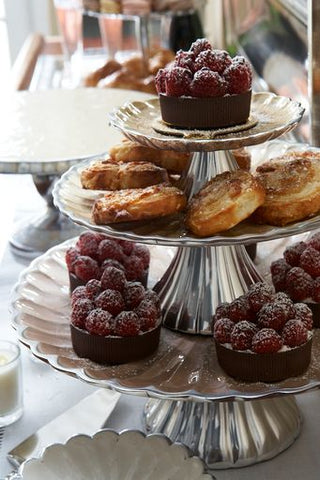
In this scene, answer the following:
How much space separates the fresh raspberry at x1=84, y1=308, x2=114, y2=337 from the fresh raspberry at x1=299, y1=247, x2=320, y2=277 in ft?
0.93

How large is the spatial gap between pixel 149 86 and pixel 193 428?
4.99 feet

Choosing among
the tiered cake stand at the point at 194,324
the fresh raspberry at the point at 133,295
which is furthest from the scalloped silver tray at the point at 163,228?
the fresh raspberry at the point at 133,295

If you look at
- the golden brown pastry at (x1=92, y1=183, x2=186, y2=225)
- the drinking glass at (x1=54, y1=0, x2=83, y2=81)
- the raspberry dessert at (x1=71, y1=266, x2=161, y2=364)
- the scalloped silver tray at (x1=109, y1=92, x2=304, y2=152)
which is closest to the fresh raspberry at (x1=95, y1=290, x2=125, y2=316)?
the raspberry dessert at (x1=71, y1=266, x2=161, y2=364)

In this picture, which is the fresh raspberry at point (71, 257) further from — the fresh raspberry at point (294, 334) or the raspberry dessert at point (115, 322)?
the fresh raspberry at point (294, 334)

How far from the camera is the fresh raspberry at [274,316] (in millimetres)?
1003

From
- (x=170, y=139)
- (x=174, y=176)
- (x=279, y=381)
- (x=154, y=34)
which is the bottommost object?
(x=154, y=34)

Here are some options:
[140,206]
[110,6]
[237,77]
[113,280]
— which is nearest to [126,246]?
[113,280]

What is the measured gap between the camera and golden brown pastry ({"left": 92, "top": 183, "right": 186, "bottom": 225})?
1.01 meters

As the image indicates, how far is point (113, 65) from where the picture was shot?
106 inches

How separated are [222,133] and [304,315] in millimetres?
243

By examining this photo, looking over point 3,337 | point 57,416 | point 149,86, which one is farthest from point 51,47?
point 57,416

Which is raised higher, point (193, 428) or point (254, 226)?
point (254, 226)

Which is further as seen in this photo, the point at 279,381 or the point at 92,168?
the point at 92,168

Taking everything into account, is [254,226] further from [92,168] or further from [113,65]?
[113,65]
